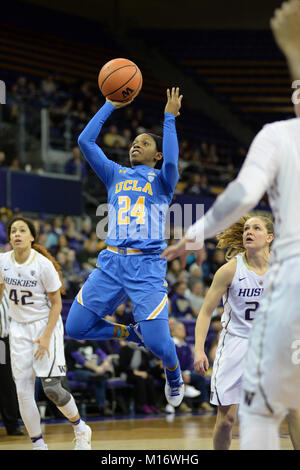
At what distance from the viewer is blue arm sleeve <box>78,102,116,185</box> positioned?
18.6 feet

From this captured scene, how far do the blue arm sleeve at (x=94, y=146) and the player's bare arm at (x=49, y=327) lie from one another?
45.3 inches

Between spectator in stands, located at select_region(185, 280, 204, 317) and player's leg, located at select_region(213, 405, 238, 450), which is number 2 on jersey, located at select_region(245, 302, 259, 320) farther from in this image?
spectator in stands, located at select_region(185, 280, 204, 317)

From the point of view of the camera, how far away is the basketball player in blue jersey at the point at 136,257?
212 inches

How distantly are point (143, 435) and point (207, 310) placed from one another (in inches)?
139

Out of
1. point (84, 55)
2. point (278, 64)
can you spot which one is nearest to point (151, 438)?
point (84, 55)

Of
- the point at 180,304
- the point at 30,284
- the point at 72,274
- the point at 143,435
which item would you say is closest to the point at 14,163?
the point at 72,274

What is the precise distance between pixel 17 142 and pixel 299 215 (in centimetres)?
1032

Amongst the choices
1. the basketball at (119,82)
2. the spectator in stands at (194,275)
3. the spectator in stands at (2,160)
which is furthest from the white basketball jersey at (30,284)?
the spectator in stands at (194,275)

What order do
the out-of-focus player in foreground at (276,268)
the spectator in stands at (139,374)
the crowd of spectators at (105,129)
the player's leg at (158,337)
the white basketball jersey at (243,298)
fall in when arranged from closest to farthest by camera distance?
the out-of-focus player in foreground at (276,268) < the white basketball jersey at (243,298) < the player's leg at (158,337) < the spectator in stands at (139,374) < the crowd of spectators at (105,129)

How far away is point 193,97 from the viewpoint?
24.2 meters

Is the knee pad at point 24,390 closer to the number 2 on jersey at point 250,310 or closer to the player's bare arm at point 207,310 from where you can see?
the player's bare arm at point 207,310

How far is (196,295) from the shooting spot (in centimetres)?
1327

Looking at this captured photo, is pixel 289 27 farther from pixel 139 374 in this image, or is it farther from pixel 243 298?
pixel 139 374

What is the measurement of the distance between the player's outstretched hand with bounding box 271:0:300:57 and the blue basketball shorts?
274 centimetres
